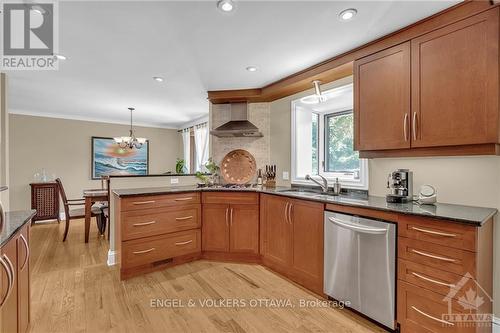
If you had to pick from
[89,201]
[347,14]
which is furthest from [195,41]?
[89,201]

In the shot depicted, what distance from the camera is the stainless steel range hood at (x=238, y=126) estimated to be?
136 inches

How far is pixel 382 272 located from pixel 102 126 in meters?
6.55

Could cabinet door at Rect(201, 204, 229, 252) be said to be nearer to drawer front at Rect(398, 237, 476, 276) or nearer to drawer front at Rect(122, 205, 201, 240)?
drawer front at Rect(122, 205, 201, 240)

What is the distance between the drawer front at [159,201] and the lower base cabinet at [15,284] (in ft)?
3.33

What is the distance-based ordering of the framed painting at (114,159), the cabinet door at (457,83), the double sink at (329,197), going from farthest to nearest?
the framed painting at (114,159) < the double sink at (329,197) < the cabinet door at (457,83)

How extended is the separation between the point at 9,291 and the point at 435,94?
282cm

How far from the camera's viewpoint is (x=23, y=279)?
1504 millimetres

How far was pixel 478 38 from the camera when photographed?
158 centimetres

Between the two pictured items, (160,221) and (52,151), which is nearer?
(160,221)

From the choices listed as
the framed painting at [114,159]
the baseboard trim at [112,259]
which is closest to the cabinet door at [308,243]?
the baseboard trim at [112,259]

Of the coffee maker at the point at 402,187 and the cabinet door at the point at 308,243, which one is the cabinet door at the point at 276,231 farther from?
the coffee maker at the point at 402,187

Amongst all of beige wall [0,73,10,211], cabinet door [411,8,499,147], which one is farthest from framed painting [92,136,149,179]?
cabinet door [411,8,499,147]

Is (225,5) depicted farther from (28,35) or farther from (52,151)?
(52,151)

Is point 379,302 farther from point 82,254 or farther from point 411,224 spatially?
point 82,254
